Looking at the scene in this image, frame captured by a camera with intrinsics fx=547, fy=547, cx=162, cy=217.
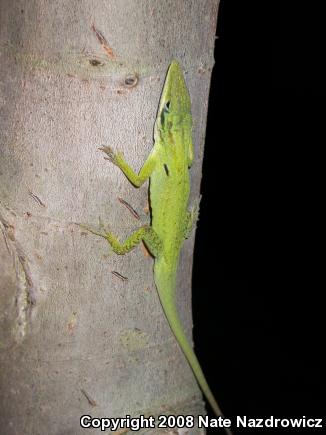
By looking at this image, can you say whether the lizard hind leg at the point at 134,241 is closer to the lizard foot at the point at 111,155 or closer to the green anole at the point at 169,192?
the green anole at the point at 169,192

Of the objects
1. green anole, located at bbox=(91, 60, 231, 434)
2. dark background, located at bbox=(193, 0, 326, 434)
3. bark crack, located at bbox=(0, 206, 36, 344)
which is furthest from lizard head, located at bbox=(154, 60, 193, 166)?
dark background, located at bbox=(193, 0, 326, 434)

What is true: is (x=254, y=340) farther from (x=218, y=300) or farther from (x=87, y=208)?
(x=87, y=208)

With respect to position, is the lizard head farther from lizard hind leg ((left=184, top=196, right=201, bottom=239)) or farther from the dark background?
the dark background

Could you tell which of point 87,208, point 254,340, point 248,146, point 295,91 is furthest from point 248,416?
point 87,208

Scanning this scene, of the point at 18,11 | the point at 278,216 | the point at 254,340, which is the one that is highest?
the point at 278,216

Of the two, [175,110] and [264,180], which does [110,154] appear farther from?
[264,180]

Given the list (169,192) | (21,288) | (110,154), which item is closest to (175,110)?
(169,192)
